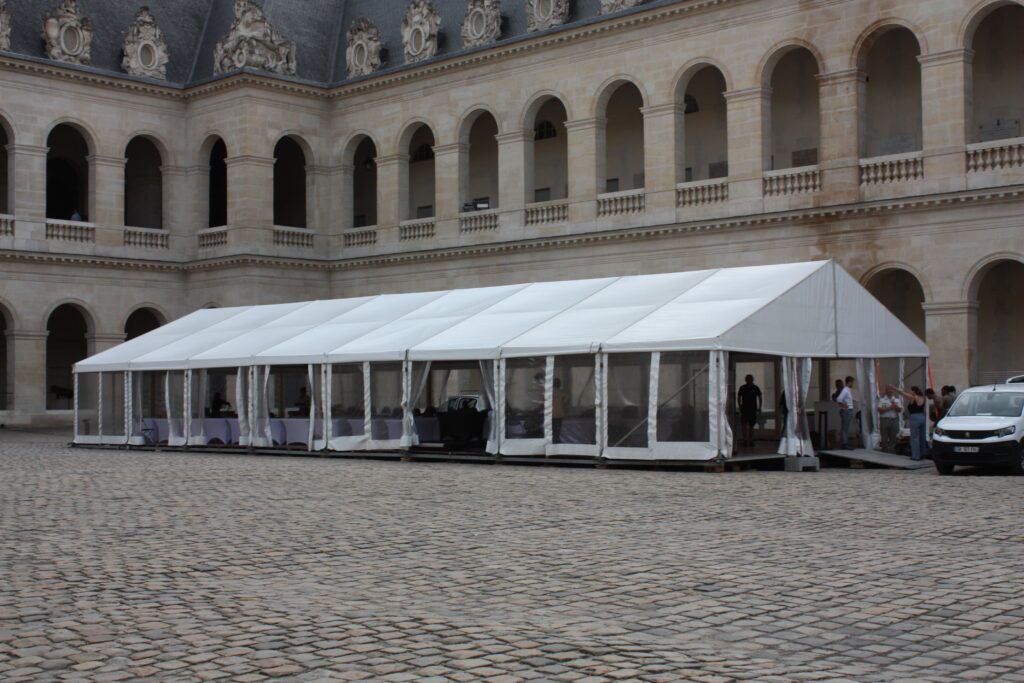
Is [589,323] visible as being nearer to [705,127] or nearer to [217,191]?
[705,127]

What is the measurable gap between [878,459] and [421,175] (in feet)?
85.0

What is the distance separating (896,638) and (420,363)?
18291 millimetres

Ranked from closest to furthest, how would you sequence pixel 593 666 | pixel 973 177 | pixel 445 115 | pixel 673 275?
pixel 593 666 < pixel 673 275 < pixel 973 177 < pixel 445 115

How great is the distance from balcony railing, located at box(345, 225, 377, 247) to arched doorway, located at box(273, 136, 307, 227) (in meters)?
5.18

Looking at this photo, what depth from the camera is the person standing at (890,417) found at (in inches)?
977

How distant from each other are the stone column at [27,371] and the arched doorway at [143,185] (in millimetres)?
6422

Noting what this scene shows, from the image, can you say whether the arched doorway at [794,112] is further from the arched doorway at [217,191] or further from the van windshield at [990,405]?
the arched doorway at [217,191]

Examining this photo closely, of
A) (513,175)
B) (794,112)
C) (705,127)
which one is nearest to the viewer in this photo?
(794,112)

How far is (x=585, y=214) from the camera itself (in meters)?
37.1

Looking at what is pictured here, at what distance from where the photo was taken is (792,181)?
32938mm

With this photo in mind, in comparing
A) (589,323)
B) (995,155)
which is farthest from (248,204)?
(995,155)

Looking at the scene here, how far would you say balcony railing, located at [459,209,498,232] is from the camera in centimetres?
3950

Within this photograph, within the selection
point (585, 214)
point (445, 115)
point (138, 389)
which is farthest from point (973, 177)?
point (138, 389)

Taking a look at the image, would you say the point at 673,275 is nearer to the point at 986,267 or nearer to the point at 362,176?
the point at 986,267
